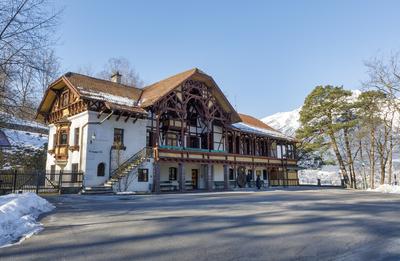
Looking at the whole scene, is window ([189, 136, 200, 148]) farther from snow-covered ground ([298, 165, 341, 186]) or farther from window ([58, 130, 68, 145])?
snow-covered ground ([298, 165, 341, 186])

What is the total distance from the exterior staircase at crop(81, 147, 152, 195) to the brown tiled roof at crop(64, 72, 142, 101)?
19.2 ft

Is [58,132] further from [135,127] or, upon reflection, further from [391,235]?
[391,235]

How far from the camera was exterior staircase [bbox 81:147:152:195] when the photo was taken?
22.0m

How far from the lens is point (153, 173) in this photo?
25.8 metres

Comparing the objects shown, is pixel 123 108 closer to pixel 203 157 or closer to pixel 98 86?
pixel 98 86

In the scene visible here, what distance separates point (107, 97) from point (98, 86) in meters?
2.54

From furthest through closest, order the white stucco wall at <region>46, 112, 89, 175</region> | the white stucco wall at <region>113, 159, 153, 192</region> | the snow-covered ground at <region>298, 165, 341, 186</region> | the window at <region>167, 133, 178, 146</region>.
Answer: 1. the snow-covered ground at <region>298, 165, 341, 186</region>
2. the window at <region>167, 133, 178, 146</region>
3. the white stucco wall at <region>46, 112, 89, 175</region>
4. the white stucco wall at <region>113, 159, 153, 192</region>

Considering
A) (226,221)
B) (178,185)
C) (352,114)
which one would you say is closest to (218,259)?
(226,221)

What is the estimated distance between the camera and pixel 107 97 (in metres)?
25.1

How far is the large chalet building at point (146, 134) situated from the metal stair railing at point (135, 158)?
0.08 meters

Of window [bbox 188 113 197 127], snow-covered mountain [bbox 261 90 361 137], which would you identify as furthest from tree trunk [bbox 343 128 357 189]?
window [bbox 188 113 197 127]

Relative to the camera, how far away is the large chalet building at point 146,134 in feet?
78.5

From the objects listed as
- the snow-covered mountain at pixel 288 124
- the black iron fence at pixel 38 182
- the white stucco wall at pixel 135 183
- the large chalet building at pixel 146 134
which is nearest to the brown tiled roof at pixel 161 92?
the large chalet building at pixel 146 134

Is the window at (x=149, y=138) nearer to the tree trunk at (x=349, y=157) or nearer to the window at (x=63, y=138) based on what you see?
the window at (x=63, y=138)
